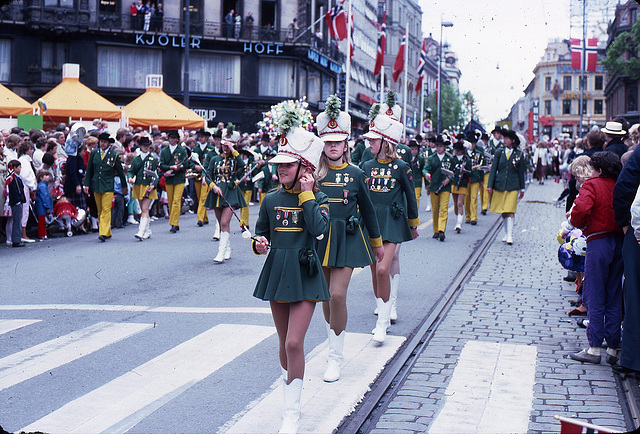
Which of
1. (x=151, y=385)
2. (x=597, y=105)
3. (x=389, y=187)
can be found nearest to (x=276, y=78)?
(x=389, y=187)

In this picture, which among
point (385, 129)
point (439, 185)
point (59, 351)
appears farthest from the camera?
point (439, 185)

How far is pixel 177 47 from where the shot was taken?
44.8 meters

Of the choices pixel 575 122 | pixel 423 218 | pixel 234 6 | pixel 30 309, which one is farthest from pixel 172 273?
pixel 575 122

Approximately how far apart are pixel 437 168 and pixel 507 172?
Result: 1.86 m

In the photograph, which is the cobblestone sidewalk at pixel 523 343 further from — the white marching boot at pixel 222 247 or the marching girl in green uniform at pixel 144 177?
the marching girl in green uniform at pixel 144 177

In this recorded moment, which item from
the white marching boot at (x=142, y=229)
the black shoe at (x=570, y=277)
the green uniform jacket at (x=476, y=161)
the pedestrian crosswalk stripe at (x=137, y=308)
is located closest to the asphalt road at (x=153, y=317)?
the pedestrian crosswalk stripe at (x=137, y=308)

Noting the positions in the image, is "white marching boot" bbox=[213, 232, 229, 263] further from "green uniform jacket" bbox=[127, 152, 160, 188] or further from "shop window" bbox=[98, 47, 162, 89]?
"shop window" bbox=[98, 47, 162, 89]

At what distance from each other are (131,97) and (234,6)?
28.6 feet

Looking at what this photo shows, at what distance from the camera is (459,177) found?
17.8 m

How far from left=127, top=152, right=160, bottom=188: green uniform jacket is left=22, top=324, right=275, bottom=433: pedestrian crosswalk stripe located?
30.0 ft

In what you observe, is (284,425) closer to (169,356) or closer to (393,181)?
(169,356)

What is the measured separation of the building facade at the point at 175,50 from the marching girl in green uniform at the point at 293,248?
35587 millimetres

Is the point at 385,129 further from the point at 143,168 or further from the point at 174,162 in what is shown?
the point at 174,162

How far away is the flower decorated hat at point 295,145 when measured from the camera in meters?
5.15
